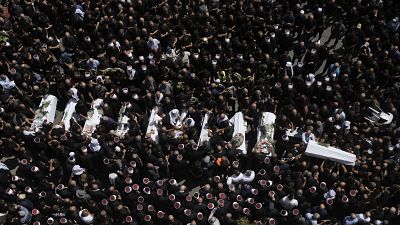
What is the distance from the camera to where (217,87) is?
48.5 feet

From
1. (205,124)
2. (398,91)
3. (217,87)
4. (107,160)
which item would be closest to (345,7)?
(398,91)

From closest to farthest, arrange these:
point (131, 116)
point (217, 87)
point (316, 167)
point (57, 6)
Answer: point (316, 167) < point (131, 116) < point (217, 87) < point (57, 6)

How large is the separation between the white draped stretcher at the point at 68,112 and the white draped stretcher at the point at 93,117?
1.82 feet

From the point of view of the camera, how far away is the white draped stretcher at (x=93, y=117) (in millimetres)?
14040

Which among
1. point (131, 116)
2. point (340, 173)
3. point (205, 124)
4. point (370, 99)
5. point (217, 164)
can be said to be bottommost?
point (340, 173)

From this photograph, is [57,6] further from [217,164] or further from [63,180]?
[217,164]

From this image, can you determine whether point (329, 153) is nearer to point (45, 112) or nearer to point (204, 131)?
point (204, 131)

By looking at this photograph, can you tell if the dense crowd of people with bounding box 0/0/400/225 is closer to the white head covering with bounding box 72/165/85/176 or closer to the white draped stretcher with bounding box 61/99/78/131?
the white head covering with bounding box 72/165/85/176

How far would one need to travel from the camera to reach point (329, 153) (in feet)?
42.9

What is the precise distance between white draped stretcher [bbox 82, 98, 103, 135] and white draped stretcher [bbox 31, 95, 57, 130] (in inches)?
47.4

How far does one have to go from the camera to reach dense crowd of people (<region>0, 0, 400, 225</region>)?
40.3 feet

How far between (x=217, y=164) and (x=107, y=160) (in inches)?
120

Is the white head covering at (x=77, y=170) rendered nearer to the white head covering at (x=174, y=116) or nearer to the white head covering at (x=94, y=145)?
the white head covering at (x=94, y=145)

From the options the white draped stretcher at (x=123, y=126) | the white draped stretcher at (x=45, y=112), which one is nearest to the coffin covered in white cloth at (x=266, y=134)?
the white draped stretcher at (x=123, y=126)
